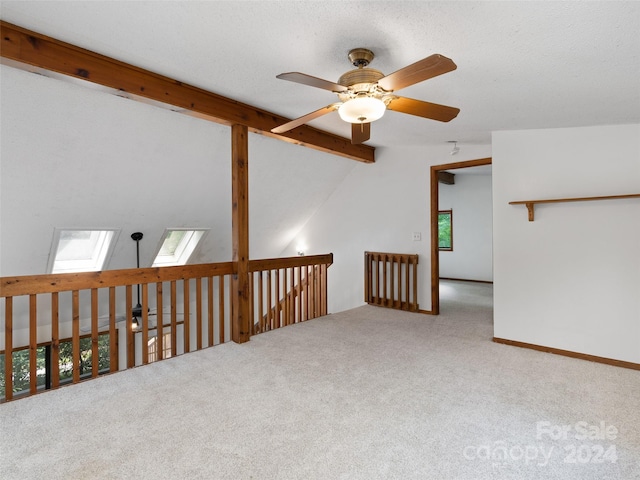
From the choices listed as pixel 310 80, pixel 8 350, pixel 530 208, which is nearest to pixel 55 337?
pixel 8 350

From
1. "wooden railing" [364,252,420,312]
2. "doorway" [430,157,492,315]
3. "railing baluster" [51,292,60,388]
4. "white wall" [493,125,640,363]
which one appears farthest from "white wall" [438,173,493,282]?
"railing baluster" [51,292,60,388]

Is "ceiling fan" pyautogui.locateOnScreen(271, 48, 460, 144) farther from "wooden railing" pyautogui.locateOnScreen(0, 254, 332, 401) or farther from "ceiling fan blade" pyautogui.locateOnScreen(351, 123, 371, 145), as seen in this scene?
"wooden railing" pyautogui.locateOnScreen(0, 254, 332, 401)

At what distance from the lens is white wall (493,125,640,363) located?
2811 millimetres

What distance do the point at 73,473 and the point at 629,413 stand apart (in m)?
3.09

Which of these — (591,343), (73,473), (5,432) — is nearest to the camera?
(73,473)

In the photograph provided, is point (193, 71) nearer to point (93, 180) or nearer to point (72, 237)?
point (93, 180)

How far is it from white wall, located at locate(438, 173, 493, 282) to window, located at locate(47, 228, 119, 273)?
688 cm

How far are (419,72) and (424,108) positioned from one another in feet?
1.62

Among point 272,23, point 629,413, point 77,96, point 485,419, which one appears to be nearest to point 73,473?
point 485,419

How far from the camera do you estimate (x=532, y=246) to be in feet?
10.7

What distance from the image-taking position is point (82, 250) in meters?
4.54

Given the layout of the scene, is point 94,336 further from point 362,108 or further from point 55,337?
point 362,108

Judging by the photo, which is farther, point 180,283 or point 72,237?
point 180,283

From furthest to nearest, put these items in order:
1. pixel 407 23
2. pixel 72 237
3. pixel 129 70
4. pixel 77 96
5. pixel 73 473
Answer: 1. pixel 72 237
2. pixel 77 96
3. pixel 129 70
4. pixel 407 23
5. pixel 73 473
